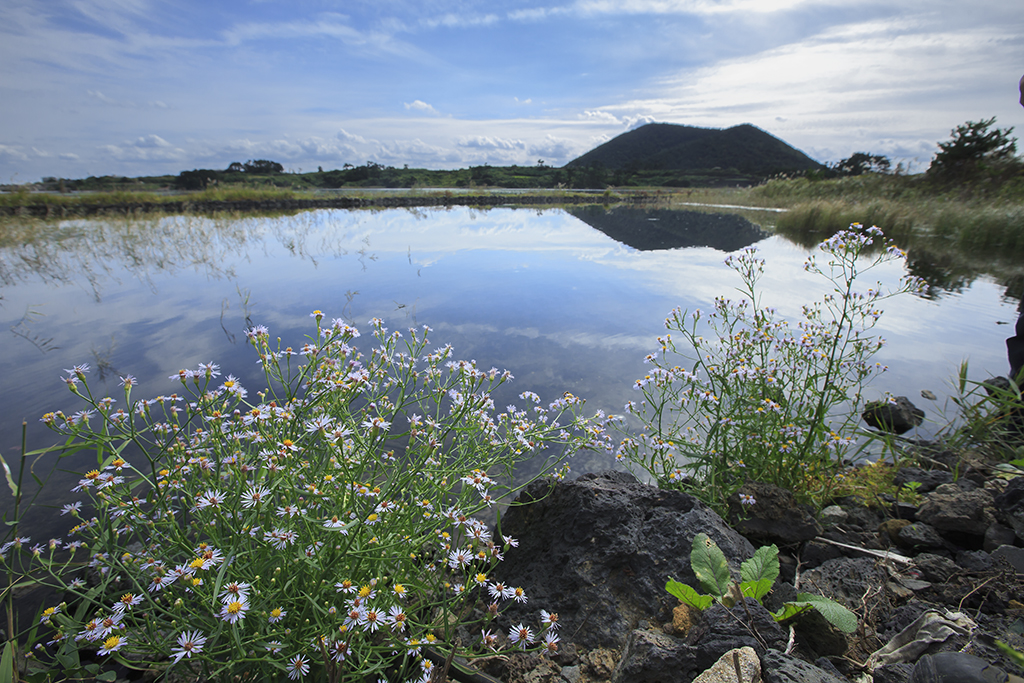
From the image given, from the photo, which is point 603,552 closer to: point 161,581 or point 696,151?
point 161,581

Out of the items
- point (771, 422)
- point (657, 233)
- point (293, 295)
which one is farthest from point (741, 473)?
point (657, 233)

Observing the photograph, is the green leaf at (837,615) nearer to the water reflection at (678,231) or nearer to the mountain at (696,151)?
the water reflection at (678,231)

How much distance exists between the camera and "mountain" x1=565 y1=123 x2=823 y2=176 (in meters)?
106

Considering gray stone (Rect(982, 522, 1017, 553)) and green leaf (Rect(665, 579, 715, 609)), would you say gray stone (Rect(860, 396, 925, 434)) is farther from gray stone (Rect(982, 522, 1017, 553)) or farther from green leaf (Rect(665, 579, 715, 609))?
green leaf (Rect(665, 579, 715, 609))

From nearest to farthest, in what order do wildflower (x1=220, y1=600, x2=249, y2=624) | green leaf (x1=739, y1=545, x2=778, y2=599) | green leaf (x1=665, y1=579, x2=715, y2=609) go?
wildflower (x1=220, y1=600, x2=249, y2=624)
green leaf (x1=665, y1=579, x2=715, y2=609)
green leaf (x1=739, y1=545, x2=778, y2=599)

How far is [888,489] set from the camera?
3.38m

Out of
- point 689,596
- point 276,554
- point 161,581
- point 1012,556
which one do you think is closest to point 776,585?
point 689,596

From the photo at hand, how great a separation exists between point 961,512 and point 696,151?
5319 inches

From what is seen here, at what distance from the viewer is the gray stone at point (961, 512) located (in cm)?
270

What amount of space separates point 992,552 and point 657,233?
1606cm

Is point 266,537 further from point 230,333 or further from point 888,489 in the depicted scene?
point 230,333

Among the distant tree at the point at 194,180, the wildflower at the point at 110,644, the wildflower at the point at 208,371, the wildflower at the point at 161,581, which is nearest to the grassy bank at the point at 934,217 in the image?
the wildflower at the point at 208,371

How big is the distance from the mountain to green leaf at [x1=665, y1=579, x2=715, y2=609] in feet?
342

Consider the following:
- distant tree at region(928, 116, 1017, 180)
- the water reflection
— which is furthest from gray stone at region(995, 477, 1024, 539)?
distant tree at region(928, 116, 1017, 180)
